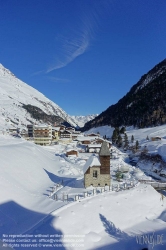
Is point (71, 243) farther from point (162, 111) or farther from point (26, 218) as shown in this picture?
point (162, 111)

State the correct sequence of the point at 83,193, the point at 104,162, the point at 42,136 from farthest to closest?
the point at 42,136
the point at 104,162
the point at 83,193

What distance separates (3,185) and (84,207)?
10778 millimetres

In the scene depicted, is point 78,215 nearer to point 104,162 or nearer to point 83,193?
point 83,193

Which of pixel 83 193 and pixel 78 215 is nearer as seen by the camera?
pixel 78 215

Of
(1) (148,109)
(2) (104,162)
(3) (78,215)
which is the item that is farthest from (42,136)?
(1) (148,109)

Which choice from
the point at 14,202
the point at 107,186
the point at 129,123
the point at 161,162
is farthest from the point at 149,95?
the point at 14,202

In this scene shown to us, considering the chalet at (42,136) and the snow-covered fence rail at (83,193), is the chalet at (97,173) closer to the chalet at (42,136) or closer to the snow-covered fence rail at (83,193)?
the snow-covered fence rail at (83,193)

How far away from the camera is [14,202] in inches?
947

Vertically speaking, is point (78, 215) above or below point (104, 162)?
below

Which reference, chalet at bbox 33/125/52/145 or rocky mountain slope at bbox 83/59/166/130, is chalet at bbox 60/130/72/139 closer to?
chalet at bbox 33/125/52/145

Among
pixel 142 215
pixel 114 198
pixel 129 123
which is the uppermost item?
pixel 129 123

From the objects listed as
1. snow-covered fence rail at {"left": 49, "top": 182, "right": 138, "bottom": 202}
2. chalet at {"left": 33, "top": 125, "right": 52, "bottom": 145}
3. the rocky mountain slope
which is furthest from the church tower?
the rocky mountain slope

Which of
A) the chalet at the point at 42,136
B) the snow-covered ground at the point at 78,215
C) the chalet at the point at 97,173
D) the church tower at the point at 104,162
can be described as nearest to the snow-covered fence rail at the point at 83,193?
the snow-covered ground at the point at 78,215

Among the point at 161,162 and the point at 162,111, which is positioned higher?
the point at 162,111
